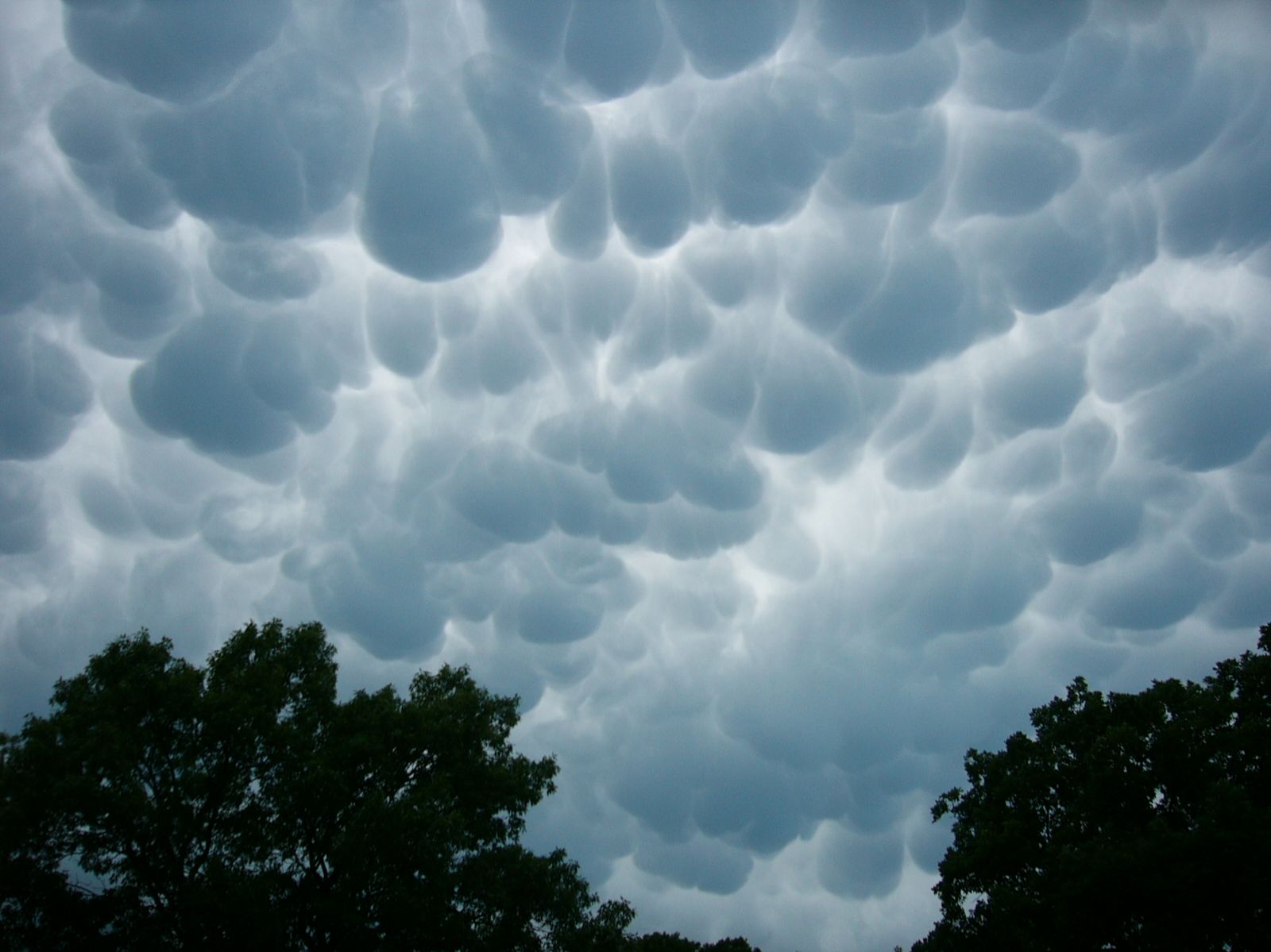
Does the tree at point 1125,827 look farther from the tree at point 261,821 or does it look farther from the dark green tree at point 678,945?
the dark green tree at point 678,945

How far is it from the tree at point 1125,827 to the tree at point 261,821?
11.7m

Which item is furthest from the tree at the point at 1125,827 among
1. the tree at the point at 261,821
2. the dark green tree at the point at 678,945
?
the dark green tree at the point at 678,945

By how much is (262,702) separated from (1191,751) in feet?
87.2

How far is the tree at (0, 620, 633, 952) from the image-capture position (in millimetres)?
21250

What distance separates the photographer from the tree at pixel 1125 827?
1981 centimetres

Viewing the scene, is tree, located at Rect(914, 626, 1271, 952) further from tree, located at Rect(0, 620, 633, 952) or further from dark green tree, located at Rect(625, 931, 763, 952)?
dark green tree, located at Rect(625, 931, 763, 952)

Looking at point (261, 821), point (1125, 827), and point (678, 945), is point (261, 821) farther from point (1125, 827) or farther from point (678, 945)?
point (678, 945)

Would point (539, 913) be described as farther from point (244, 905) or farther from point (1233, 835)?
point (1233, 835)

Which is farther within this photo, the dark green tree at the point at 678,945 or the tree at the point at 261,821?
the dark green tree at the point at 678,945

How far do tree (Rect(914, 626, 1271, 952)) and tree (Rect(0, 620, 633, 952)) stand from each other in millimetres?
11726

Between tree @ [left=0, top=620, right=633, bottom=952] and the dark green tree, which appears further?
the dark green tree

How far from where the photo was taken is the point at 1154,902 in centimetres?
2072

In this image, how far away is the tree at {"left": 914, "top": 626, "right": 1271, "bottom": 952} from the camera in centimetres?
1981

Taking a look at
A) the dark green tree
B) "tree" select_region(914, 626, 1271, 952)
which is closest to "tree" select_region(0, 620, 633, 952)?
"tree" select_region(914, 626, 1271, 952)
